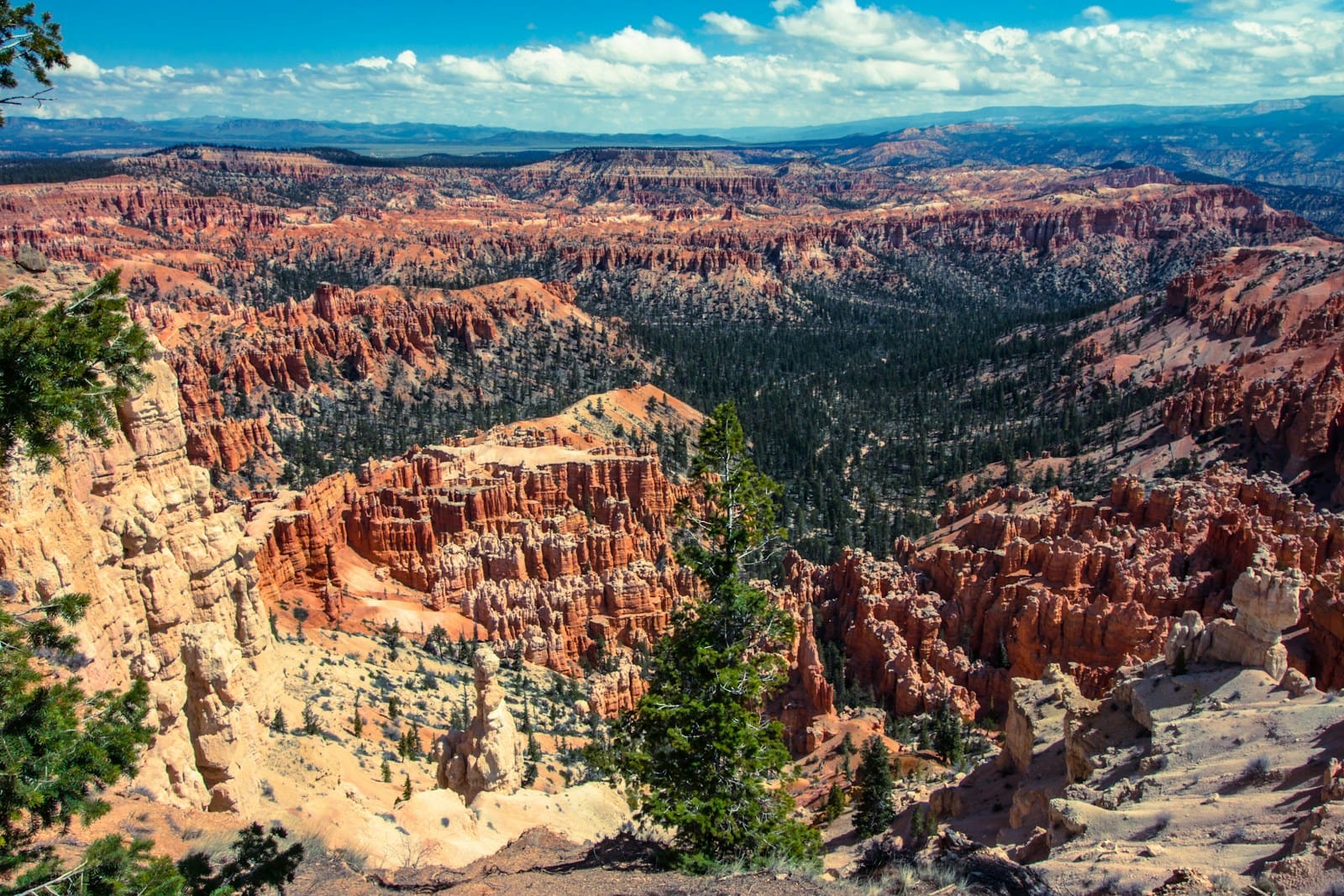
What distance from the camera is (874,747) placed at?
2350cm

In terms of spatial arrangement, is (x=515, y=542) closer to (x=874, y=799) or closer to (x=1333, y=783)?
(x=874, y=799)

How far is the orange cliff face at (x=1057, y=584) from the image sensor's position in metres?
33.1

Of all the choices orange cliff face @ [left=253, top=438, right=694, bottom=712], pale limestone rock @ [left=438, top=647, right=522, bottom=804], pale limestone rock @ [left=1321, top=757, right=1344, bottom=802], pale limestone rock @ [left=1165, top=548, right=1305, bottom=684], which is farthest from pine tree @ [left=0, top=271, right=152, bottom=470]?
orange cliff face @ [left=253, top=438, right=694, bottom=712]

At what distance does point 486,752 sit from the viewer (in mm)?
18531

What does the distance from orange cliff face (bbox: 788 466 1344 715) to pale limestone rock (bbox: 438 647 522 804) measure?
19.6m

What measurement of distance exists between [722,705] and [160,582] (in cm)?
951

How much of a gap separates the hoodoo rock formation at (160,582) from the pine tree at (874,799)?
13637 mm

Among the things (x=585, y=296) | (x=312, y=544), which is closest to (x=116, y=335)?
(x=312, y=544)

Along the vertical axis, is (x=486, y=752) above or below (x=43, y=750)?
below

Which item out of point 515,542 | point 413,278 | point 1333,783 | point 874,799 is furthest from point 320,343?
point 1333,783

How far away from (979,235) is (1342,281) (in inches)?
4889

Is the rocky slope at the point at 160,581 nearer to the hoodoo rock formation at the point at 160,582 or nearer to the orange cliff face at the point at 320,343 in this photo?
the hoodoo rock formation at the point at 160,582

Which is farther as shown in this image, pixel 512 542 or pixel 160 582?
pixel 512 542

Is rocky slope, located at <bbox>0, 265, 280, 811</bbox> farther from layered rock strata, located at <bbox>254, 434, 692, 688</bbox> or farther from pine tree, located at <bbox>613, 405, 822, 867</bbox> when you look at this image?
layered rock strata, located at <bbox>254, 434, 692, 688</bbox>
